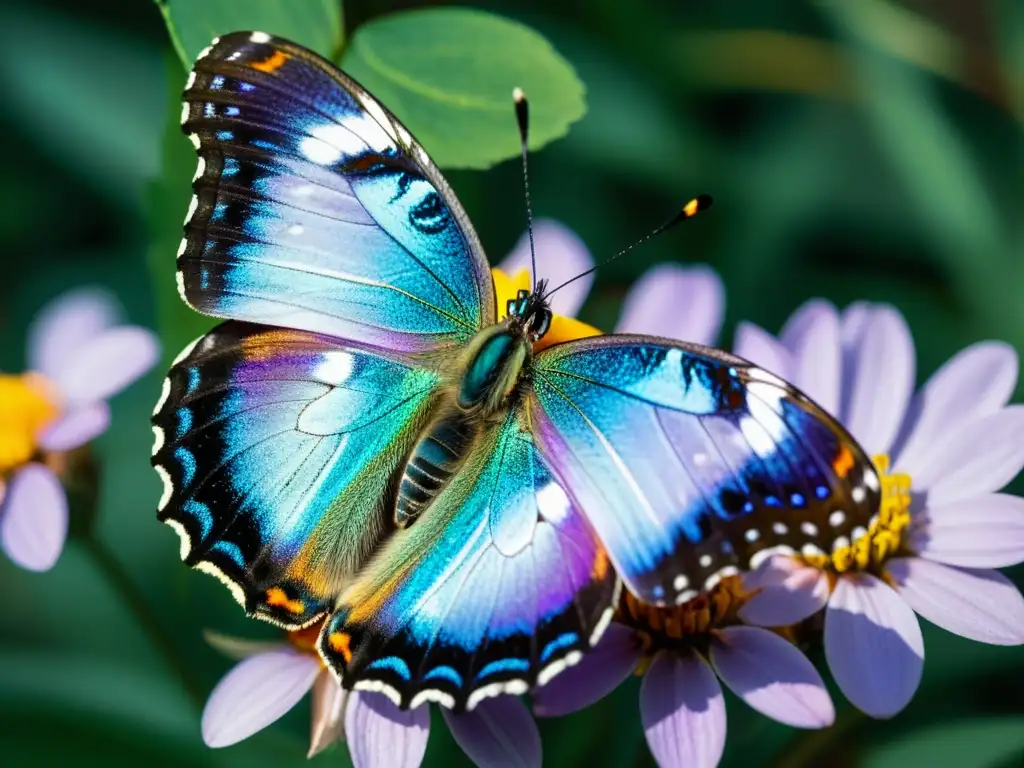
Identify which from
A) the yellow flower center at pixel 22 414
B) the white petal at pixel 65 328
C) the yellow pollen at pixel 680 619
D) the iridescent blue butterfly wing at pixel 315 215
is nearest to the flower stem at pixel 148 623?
the yellow flower center at pixel 22 414

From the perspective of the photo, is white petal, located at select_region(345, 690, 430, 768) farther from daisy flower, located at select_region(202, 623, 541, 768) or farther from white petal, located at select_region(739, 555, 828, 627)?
white petal, located at select_region(739, 555, 828, 627)

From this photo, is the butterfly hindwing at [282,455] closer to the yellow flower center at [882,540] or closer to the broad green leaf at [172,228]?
the broad green leaf at [172,228]

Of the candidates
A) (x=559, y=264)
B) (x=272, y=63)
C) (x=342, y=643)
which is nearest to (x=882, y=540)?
(x=559, y=264)

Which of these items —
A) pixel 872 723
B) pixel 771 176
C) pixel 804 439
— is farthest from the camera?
pixel 771 176

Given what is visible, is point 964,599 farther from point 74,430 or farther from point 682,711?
point 74,430

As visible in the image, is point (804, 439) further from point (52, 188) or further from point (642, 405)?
point (52, 188)

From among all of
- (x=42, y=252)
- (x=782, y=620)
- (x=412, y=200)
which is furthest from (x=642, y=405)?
(x=42, y=252)
